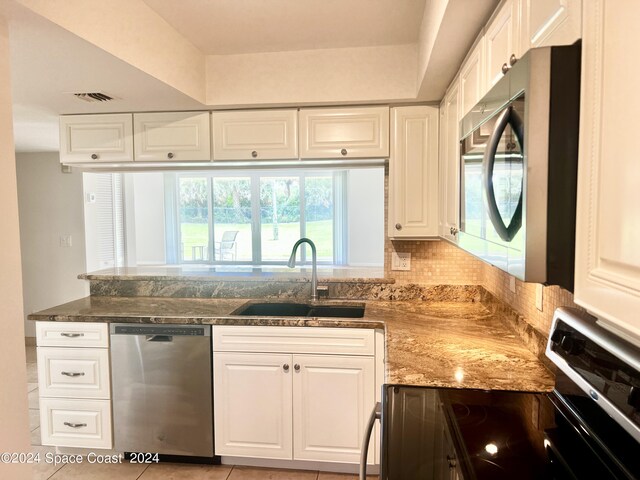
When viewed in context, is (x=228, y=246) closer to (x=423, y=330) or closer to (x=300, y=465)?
(x=300, y=465)

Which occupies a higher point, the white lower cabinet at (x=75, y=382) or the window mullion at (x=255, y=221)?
the window mullion at (x=255, y=221)

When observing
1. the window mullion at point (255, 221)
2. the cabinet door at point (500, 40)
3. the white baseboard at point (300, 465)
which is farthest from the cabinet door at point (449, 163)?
the window mullion at point (255, 221)

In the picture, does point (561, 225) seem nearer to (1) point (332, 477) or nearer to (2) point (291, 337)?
(2) point (291, 337)

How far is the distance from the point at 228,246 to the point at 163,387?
13.3ft

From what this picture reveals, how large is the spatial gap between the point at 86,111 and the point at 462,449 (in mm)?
2692

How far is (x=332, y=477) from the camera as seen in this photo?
229 centimetres

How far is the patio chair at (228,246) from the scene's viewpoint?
6305 mm

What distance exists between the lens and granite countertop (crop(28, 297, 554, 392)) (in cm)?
144

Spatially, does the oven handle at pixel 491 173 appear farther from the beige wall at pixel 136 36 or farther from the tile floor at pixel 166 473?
the tile floor at pixel 166 473

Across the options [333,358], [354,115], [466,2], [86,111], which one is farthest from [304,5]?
[333,358]

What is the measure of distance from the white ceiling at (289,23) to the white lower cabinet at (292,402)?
154cm

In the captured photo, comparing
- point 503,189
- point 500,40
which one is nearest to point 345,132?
point 500,40

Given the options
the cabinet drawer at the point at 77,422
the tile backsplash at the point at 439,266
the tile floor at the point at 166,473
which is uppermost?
the tile backsplash at the point at 439,266

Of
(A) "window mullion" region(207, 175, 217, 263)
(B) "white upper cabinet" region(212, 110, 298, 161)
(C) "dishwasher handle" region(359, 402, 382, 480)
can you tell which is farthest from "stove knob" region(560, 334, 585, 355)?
(A) "window mullion" region(207, 175, 217, 263)
